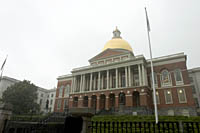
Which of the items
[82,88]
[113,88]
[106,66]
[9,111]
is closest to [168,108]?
[113,88]

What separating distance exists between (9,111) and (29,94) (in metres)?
35.2

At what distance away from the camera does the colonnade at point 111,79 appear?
105ft

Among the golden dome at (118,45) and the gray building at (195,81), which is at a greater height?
the golden dome at (118,45)

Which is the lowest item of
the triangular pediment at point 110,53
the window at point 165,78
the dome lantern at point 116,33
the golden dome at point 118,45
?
the window at point 165,78

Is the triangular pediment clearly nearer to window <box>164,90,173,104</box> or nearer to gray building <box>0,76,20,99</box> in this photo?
window <box>164,90,173,104</box>

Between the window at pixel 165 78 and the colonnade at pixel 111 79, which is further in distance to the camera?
the colonnade at pixel 111 79

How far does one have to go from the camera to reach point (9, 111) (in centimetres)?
869

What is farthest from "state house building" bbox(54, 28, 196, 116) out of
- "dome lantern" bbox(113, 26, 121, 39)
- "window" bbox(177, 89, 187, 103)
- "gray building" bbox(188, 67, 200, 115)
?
"gray building" bbox(188, 67, 200, 115)

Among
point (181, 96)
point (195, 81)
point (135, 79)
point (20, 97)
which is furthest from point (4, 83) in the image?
point (195, 81)

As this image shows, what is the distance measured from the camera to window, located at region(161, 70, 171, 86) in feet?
102

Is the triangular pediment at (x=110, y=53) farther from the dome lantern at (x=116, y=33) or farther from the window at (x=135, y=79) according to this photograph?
the dome lantern at (x=116, y=33)

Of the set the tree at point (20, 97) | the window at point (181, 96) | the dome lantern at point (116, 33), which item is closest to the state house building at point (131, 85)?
the window at point (181, 96)

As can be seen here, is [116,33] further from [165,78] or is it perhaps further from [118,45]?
[165,78]

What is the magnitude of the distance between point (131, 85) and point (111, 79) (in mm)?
5621
